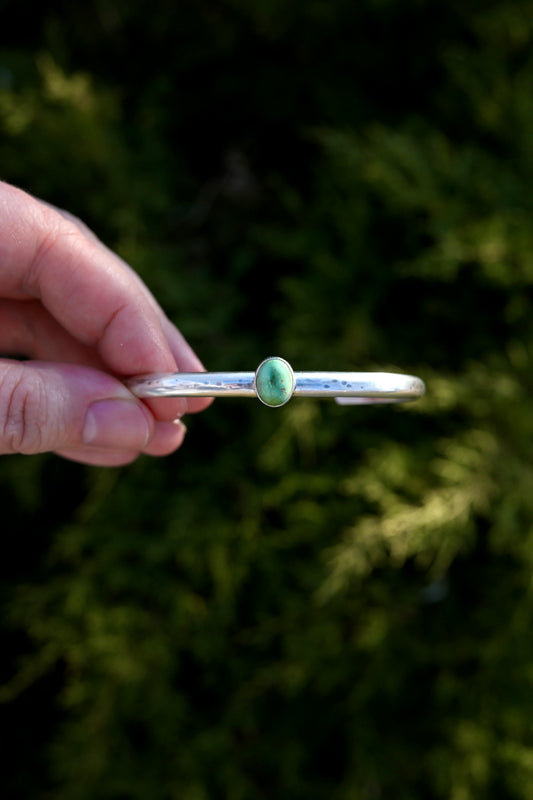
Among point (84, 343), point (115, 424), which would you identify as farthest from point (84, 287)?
point (115, 424)

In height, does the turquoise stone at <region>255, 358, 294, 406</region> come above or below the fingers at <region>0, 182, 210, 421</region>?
below

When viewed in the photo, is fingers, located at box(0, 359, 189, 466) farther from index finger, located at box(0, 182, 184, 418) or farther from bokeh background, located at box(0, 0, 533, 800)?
bokeh background, located at box(0, 0, 533, 800)

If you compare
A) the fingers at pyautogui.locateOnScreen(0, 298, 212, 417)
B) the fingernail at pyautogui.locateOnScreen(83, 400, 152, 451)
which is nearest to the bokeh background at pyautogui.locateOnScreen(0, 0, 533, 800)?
the fingers at pyautogui.locateOnScreen(0, 298, 212, 417)

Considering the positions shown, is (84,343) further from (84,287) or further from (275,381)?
(275,381)

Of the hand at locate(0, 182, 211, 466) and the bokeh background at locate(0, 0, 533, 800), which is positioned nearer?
the hand at locate(0, 182, 211, 466)

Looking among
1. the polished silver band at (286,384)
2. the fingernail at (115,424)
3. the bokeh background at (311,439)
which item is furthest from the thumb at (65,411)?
the bokeh background at (311,439)

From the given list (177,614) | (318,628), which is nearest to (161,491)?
(177,614)

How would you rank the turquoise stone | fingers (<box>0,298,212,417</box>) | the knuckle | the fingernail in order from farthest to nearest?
fingers (<box>0,298,212,417</box>) → the fingernail → the knuckle → the turquoise stone

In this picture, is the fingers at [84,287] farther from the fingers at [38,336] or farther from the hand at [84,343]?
the fingers at [38,336]
